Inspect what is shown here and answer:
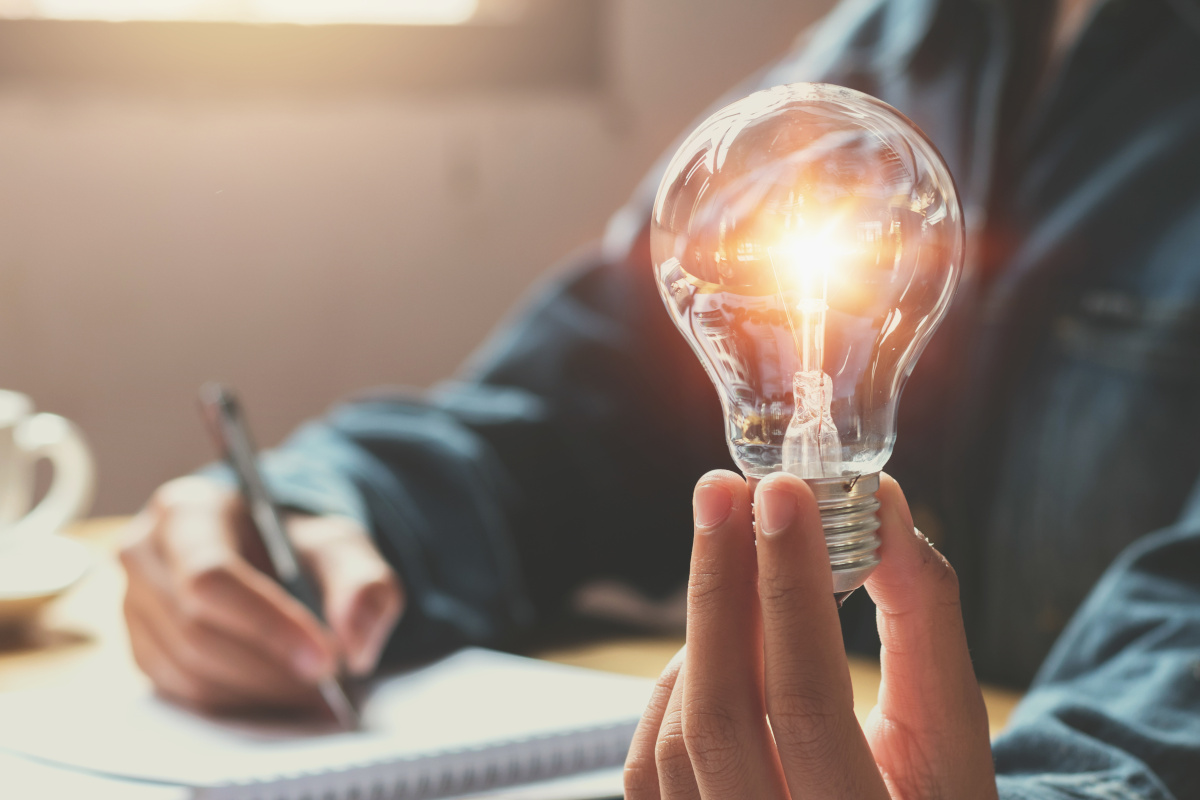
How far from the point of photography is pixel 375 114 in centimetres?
110

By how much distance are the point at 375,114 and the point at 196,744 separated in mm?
805

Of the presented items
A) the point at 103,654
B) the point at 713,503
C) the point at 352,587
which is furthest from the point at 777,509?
the point at 103,654

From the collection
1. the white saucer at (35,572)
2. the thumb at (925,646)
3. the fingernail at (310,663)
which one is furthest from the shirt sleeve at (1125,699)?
the white saucer at (35,572)

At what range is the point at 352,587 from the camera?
1.69 feet

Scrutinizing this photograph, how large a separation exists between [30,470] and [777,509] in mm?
583

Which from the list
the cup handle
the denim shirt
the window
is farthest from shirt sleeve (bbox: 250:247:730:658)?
the window

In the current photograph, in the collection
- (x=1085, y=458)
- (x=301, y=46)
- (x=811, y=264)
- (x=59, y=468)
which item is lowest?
(x=1085, y=458)

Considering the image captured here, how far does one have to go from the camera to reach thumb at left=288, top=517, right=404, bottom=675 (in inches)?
19.9

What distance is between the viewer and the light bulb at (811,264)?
0.25 metres

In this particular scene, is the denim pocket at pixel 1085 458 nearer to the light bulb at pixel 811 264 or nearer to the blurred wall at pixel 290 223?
the light bulb at pixel 811 264

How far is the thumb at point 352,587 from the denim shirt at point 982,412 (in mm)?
25

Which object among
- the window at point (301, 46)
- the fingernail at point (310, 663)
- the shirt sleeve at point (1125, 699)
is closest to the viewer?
the shirt sleeve at point (1125, 699)

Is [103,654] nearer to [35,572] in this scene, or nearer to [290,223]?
[35,572]

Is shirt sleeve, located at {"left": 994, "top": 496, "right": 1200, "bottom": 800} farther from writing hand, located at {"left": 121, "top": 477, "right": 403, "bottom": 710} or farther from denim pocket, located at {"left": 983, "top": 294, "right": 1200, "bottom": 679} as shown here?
writing hand, located at {"left": 121, "top": 477, "right": 403, "bottom": 710}
